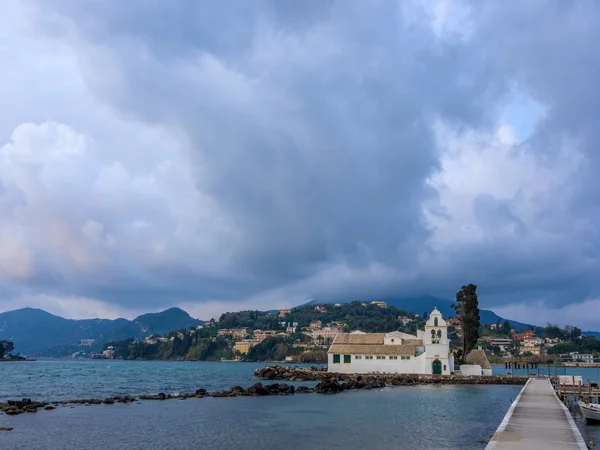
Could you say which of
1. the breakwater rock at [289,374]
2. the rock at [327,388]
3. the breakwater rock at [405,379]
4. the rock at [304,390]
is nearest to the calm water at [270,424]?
the rock at [327,388]

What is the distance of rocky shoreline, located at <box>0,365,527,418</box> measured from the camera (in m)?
43.5

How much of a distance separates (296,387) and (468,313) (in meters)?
27.7

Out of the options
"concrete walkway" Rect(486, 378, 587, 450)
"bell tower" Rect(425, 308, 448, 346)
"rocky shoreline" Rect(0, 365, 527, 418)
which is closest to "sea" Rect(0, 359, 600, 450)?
"concrete walkway" Rect(486, 378, 587, 450)

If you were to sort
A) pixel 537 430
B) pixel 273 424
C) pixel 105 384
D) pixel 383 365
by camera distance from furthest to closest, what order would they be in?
pixel 105 384 → pixel 383 365 → pixel 273 424 → pixel 537 430

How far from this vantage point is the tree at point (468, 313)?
75625 millimetres

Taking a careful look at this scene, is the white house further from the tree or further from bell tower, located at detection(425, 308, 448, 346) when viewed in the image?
the tree

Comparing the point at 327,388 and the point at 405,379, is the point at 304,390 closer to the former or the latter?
the point at 327,388

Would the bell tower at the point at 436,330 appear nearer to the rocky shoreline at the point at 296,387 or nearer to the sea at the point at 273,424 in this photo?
the rocky shoreline at the point at 296,387

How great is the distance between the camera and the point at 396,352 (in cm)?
7044

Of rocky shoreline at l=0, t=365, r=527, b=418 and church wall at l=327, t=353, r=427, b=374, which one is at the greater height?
church wall at l=327, t=353, r=427, b=374

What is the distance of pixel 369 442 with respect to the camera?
27281 mm

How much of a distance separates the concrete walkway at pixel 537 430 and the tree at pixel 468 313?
4341 centimetres

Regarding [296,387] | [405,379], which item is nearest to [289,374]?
[296,387]

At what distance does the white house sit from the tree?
561 cm
